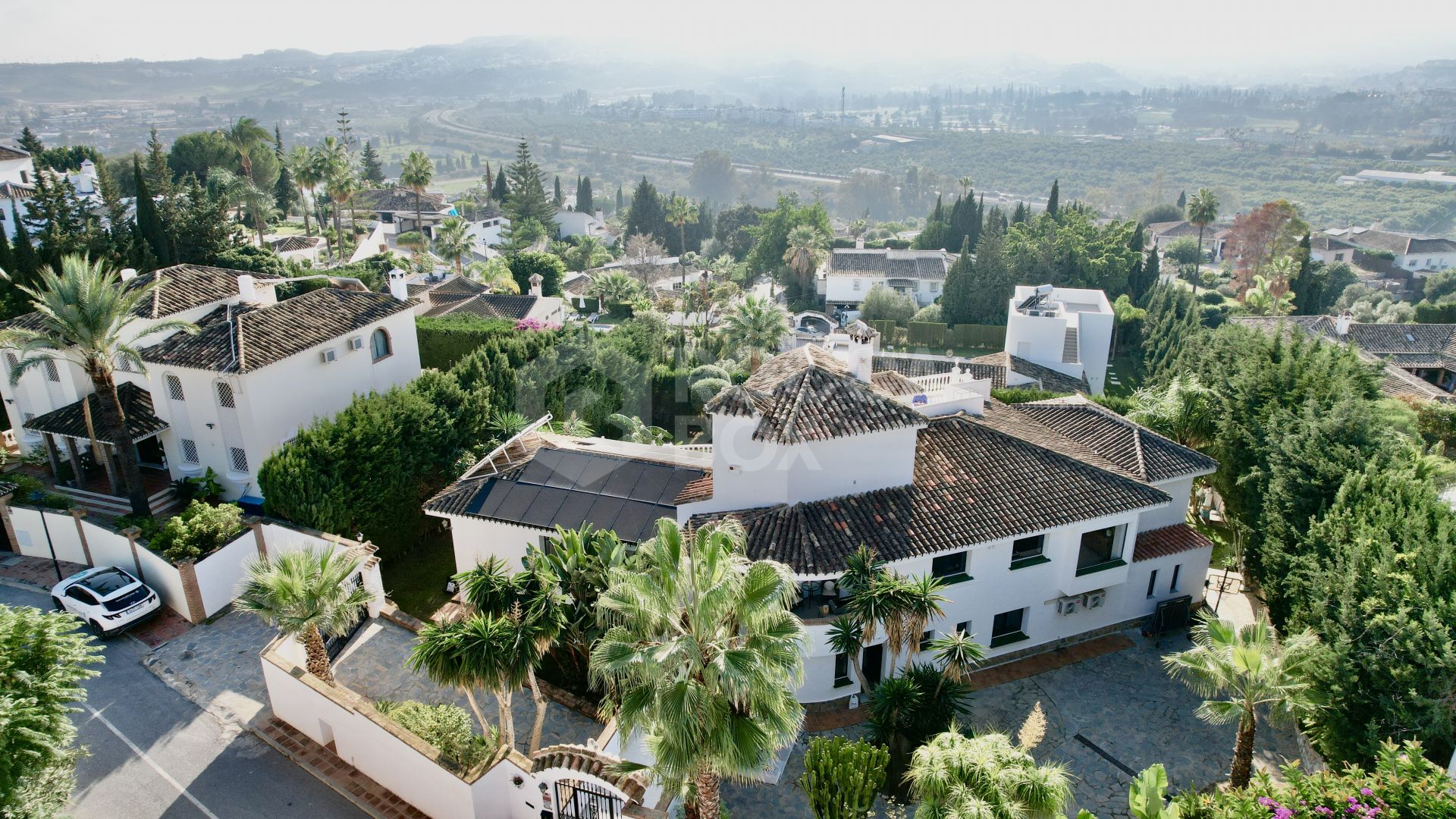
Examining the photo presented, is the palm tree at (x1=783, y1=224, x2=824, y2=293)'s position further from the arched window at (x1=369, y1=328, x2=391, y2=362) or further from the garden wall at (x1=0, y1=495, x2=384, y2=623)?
the garden wall at (x1=0, y1=495, x2=384, y2=623)

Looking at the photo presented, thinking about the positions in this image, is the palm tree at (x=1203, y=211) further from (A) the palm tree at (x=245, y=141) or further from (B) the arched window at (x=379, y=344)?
(A) the palm tree at (x=245, y=141)

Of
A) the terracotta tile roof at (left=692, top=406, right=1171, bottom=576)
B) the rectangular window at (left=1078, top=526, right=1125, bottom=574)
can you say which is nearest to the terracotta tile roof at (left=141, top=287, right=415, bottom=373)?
the terracotta tile roof at (left=692, top=406, right=1171, bottom=576)

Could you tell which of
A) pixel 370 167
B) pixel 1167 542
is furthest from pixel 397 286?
pixel 370 167

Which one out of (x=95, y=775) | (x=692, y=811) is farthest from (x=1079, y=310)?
(x=95, y=775)

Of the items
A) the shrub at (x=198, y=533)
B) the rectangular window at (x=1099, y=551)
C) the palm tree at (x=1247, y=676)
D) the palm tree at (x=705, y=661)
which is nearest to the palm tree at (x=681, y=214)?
the shrub at (x=198, y=533)

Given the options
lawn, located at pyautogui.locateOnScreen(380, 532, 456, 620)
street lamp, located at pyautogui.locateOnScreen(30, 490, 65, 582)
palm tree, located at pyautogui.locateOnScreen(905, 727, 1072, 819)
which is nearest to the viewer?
palm tree, located at pyautogui.locateOnScreen(905, 727, 1072, 819)

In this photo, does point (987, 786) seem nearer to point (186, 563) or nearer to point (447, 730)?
point (447, 730)
